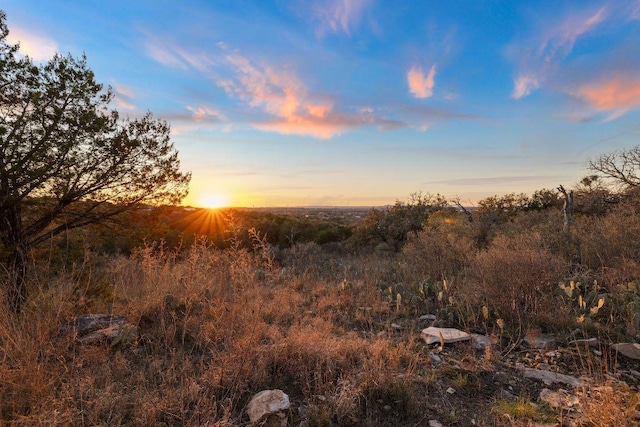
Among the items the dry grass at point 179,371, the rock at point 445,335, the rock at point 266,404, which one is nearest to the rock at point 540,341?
the rock at point 445,335

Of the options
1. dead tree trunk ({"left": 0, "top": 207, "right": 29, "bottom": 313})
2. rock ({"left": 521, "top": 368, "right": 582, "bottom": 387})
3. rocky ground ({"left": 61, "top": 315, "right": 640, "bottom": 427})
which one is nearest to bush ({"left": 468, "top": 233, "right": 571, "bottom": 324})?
rocky ground ({"left": 61, "top": 315, "right": 640, "bottom": 427})

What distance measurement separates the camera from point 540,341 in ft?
14.8

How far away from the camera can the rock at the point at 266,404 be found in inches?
110

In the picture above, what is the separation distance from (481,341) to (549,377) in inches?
37.7

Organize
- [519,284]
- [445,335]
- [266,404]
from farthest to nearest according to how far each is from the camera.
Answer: [519,284] → [445,335] → [266,404]

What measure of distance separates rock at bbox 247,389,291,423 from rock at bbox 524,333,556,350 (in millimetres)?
3449

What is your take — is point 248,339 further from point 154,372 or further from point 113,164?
point 113,164

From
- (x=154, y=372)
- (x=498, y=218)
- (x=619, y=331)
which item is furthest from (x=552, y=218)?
(x=154, y=372)

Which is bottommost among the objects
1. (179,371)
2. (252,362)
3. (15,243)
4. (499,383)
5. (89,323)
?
(499,383)

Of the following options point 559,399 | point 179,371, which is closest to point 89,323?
point 179,371

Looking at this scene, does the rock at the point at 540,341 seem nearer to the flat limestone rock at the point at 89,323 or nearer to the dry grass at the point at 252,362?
the dry grass at the point at 252,362

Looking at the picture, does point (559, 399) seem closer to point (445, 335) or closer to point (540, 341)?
point (540, 341)

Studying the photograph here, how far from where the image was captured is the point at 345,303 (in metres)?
6.65

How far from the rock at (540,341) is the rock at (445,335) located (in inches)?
30.0
